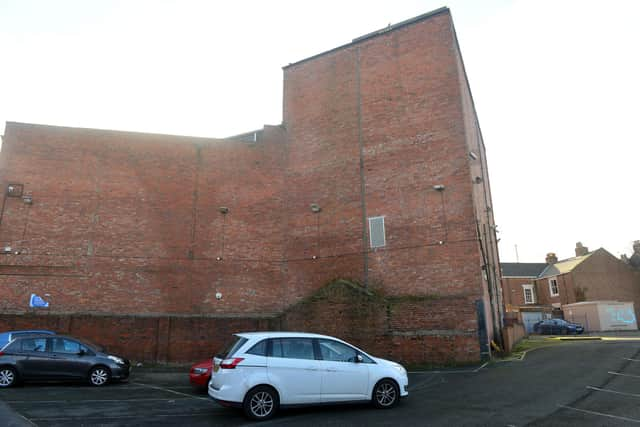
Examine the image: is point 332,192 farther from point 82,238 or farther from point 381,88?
point 82,238

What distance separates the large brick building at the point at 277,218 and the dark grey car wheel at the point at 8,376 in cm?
496

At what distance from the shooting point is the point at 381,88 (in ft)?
65.8

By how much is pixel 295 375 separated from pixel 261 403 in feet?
2.44

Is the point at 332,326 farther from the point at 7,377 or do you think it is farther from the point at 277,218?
the point at 7,377

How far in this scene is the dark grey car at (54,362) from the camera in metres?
11.4

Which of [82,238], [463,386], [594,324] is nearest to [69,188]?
[82,238]

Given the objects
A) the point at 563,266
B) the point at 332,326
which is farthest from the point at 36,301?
the point at 563,266

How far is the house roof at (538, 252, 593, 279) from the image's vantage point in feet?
135

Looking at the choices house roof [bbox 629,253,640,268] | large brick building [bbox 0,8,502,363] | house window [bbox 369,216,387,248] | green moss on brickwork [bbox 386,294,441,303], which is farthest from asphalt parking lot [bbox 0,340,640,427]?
house roof [bbox 629,253,640,268]

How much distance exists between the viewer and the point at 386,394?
8430mm

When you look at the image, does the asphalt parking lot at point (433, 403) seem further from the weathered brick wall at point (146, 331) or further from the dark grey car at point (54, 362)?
the weathered brick wall at point (146, 331)

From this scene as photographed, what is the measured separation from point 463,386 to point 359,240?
886cm

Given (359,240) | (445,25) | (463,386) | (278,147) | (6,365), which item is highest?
(445,25)

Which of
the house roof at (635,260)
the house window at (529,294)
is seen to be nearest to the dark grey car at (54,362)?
the house window at (529,294)
